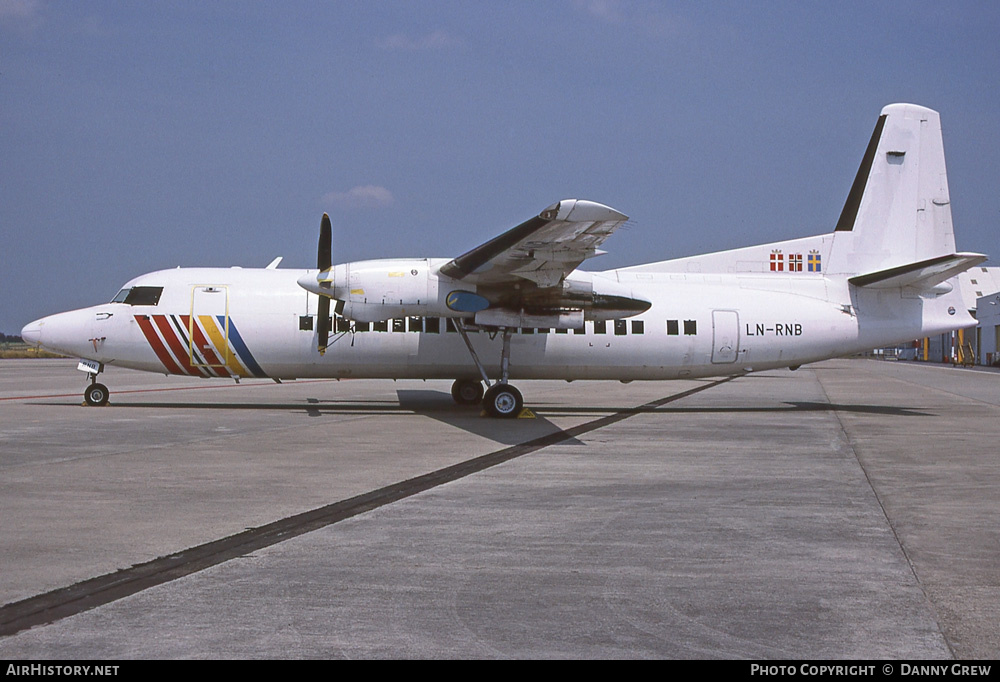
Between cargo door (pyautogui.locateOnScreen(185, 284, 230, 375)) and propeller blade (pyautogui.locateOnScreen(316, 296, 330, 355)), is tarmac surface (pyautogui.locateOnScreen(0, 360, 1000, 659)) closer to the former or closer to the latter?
propeller blade (pyautogui.locateOnScreen(316, 296, 330, 355))

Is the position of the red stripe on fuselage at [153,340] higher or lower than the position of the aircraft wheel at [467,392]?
higher

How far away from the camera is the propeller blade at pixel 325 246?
58.2ft

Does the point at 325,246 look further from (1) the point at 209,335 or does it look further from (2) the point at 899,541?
(2) the point at 899,541

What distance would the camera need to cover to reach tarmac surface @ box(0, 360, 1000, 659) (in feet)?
14.7

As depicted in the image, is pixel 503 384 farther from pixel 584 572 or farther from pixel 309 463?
pixel 584 572

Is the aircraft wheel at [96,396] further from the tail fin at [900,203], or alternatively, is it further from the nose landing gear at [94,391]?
the tail fin at [900,203]

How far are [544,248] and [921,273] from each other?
915 centimetres

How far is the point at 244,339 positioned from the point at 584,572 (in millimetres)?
14741

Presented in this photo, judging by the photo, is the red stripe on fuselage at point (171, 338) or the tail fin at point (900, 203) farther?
the tail fin at point (900, 203)

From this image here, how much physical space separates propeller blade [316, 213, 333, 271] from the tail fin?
11682mm

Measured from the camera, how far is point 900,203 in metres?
21.2

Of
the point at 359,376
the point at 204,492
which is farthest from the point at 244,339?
the point at 204,492

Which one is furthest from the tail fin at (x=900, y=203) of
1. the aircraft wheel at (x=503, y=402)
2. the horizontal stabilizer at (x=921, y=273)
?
the aircraft wheel at (x=503, y=402)

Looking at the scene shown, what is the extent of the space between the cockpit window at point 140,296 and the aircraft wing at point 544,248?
22.3ft
